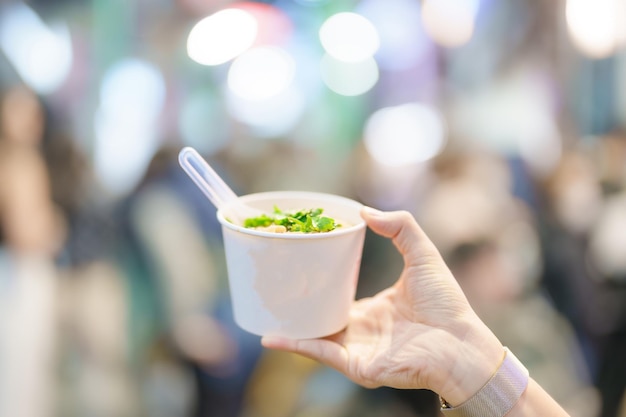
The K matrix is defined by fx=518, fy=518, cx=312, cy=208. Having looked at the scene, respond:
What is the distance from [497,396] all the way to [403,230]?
0.32 m

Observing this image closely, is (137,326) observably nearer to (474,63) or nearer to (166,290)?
(166,290)

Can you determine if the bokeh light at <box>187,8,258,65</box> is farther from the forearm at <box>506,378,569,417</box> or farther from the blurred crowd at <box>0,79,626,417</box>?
the forearm at <box>506,378,569,417</box>

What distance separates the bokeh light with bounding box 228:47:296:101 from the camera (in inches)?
90.6

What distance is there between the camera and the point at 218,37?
2.29 m

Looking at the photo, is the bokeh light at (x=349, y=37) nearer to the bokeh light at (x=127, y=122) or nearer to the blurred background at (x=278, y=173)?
the blurred background at (x=278, y=173)

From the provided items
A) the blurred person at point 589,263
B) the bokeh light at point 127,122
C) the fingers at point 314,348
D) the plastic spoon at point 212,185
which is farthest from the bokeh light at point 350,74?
the fingers at point 314,348

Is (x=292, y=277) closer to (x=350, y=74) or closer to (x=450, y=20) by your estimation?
(x=350, y=74)

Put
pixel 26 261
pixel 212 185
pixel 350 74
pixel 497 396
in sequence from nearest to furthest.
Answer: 1. pixel 497 396
2. pixel 212 185
3. pixel 26 261
4. pixel 350 74

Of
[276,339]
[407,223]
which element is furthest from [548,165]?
[276,339]

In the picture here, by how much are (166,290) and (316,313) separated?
132 cm

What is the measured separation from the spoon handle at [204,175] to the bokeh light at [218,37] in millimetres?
1469

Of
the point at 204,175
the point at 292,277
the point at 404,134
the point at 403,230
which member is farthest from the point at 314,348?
the point at 404,134

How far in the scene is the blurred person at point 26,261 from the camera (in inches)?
74.5

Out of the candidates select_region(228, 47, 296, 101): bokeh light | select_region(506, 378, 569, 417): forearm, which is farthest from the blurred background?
select_region(506, 378, 569, 417): forearm
